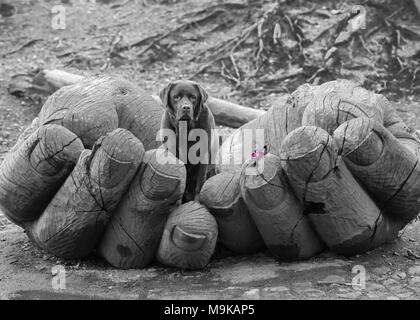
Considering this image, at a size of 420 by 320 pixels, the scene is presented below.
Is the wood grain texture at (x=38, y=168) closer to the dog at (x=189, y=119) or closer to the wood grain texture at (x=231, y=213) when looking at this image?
the dog at (x=189, y=119)

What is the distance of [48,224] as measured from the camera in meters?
6.46

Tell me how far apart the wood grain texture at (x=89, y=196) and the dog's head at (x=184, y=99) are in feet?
2.33

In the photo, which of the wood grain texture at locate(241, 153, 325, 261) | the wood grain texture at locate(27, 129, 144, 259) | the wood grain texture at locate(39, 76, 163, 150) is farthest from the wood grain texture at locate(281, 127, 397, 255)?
the wood grain texture at locate(39, 76, 163, 150)

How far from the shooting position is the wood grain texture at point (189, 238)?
20.2ft

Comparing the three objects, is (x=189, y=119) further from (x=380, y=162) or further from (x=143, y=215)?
(x=380, y=162)

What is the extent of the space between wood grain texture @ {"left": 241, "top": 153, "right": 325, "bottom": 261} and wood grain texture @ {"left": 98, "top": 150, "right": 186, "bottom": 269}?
1.81 ft

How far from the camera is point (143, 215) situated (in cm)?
626

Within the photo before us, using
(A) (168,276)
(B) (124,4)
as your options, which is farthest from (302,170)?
(B) (124,4)

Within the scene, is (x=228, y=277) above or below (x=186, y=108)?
below

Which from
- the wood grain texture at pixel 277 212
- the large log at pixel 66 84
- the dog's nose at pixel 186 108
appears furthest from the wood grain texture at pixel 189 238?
the large log at pixel 66 84

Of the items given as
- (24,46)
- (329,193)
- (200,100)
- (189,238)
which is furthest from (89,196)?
(24,46)

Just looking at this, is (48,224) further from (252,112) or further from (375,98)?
(252,112)

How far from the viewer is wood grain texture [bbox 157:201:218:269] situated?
6.17m

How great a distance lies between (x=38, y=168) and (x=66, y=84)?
234 inches
